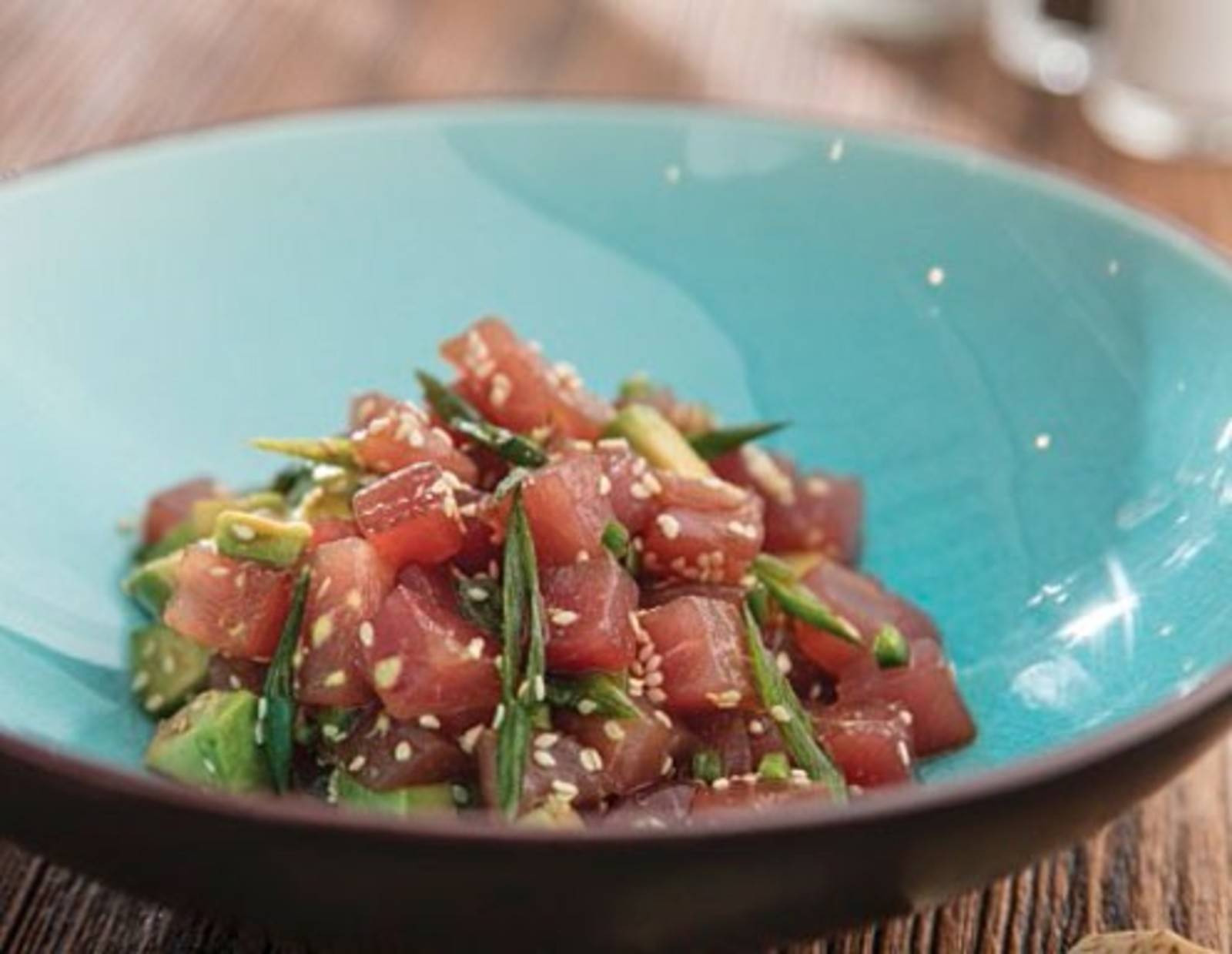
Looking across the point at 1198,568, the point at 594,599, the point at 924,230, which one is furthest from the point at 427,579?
the point at 924,230

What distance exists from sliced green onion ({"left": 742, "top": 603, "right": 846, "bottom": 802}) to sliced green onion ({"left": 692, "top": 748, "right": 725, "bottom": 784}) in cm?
6

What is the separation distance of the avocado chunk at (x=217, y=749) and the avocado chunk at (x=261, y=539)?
12cm

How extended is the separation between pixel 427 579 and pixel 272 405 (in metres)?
0.65

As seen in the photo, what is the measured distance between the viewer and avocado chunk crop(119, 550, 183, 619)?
2064 mm

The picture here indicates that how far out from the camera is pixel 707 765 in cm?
179

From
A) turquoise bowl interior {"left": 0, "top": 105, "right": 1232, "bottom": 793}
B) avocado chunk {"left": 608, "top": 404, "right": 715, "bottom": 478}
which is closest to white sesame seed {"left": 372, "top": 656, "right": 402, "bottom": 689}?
turquoise bowl interior {"left": 0, "top": 105, "right": 1232, "bottom": 793}

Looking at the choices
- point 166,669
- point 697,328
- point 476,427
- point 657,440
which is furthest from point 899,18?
point 166,669

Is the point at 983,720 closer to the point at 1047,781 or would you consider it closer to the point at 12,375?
the point at 1047,781

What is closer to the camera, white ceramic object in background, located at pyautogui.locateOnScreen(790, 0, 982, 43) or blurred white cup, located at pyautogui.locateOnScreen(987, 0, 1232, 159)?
blurred white cup, located at pyautogui.locateOnScreen(987, 0, 1232, 159)

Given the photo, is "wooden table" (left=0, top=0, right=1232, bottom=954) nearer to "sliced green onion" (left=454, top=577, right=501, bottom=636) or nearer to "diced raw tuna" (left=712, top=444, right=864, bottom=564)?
"diced raw tuna" (left=712, top=444, right=864, bottom=564)

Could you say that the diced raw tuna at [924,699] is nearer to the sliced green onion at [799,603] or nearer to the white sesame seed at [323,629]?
the sliced green onion at [799,603]

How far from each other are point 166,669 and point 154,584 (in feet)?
0.43

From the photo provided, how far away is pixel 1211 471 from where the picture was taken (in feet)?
6.71

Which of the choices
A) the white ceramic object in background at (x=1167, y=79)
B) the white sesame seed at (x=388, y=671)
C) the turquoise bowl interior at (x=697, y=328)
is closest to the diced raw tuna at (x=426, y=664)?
the white sesame seed at (x=388, y=671)
